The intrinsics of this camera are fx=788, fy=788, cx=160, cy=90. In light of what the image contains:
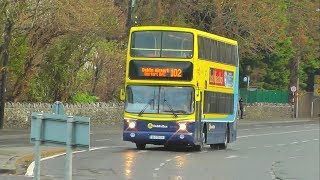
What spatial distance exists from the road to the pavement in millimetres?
550

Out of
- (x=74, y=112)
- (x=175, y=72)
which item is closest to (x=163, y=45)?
(x=175, y=72)

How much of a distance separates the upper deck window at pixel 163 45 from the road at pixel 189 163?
329cm

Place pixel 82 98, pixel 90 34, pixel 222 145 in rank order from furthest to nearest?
1. pixel 82 98
2. pixel 90 34
3. pixel 222 145

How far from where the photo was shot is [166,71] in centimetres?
2588

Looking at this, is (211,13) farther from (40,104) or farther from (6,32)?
(6,32)

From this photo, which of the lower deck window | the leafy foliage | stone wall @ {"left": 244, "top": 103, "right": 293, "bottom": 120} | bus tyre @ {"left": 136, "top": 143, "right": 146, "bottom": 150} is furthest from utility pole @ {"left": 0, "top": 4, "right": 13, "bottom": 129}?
stone wall @ {"left": 244, "top": 103, "right": 293, "bottom": 120}

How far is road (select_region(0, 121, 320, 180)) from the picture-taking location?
18500mm

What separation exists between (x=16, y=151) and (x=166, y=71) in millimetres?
5832

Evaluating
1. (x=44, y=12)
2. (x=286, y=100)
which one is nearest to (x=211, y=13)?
(x=44, y=12)

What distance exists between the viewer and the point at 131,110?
26125 millimetres

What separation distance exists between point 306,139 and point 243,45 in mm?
13670

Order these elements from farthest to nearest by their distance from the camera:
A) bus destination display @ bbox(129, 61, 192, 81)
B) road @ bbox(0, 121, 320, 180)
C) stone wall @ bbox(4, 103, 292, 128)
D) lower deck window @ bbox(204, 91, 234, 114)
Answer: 1. stone wall @ bbox(4, 103, 292, 128)
2. lower deck window @ bbox(204, 91, 234, 114)
3. bus destination display @ bbox(129, 61, 192, 81)
4. road @ bbox(0, 121, 320, 180)

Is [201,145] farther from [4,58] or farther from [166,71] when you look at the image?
[4,58]

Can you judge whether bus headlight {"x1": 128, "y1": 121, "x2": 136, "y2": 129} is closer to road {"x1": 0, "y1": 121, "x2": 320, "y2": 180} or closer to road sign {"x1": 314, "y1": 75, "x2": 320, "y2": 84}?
road {"x1": 0, "y1": 121, "x2": 320, "y2": 180}
